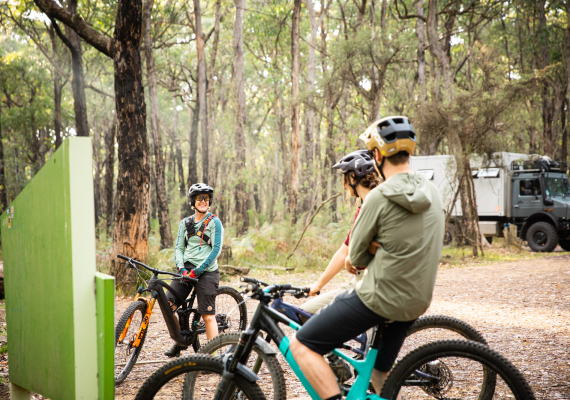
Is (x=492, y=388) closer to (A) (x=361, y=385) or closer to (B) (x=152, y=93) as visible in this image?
(A) (x=361, y=385)

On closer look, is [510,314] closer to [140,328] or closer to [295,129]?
[140,328]

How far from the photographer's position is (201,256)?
5.15 m

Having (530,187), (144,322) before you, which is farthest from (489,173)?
(144,322)

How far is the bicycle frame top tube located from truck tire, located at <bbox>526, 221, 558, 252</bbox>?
56.8 ft

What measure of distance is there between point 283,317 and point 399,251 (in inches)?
32.9

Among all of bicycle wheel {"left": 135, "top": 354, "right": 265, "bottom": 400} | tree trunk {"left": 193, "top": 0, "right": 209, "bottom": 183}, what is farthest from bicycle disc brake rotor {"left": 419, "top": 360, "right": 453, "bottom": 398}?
tree trunk {"left": 193, "top": 0, "right": 209, "bottom": 183}

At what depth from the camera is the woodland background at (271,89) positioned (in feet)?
32.6

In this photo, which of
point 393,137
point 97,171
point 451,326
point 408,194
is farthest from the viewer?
point 97,171

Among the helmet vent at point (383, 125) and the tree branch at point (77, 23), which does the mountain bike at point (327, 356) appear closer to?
the helmet vent at point (383, 125)

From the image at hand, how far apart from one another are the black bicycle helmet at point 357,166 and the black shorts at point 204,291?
2068 millimetres

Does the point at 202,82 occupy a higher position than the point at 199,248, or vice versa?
the point at 202,82

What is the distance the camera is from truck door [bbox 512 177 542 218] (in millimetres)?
18234

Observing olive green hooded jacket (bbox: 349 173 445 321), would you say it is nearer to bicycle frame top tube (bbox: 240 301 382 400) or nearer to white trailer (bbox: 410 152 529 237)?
bicycle frame top tube (bbox: 240 301 382 400)

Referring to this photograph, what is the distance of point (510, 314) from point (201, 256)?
5.44m
